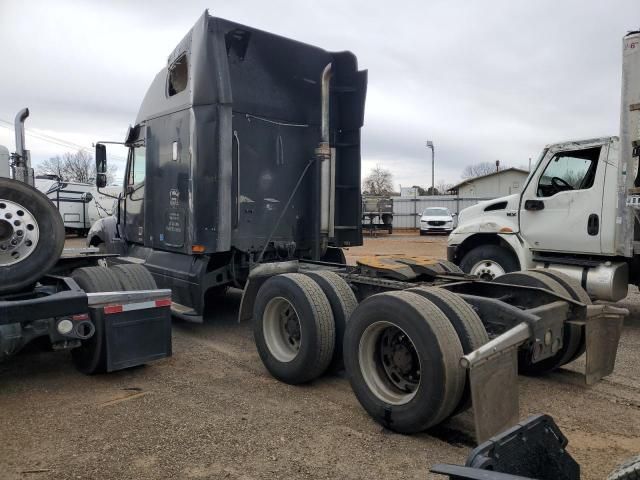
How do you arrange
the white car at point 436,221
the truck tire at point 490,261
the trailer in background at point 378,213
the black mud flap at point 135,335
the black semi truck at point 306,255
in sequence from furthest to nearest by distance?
the trailer in background at point 378,213 < the white car at point 436,221 < the truck tire at point 490,261 < the black mud flap at point 135,335 < the black semi truck at point 306,255

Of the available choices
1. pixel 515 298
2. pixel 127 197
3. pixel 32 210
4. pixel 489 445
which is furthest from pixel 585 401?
pixel 127 197

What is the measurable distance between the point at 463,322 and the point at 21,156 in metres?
4.34

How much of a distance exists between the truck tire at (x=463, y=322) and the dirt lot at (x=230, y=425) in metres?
0.39

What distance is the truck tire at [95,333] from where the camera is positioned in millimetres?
4426

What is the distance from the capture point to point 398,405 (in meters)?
3.50

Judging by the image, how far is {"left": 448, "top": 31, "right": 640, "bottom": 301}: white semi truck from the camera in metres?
6.06

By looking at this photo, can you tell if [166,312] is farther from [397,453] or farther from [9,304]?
[397,453]

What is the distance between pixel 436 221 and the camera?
28.2m

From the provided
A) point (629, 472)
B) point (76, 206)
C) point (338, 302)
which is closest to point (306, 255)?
point (338, 302)

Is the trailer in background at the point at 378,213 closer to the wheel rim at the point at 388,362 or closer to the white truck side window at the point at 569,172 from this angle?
the white truck side window at the point at 569,172

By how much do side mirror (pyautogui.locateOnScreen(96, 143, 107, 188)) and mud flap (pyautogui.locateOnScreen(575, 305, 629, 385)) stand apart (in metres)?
6.90

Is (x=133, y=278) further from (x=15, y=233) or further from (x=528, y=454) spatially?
(x=528, y=454)

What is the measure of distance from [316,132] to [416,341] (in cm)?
431

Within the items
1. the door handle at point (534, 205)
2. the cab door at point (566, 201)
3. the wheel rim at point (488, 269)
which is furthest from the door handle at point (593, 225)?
the wheel rim at point (488, 269)
